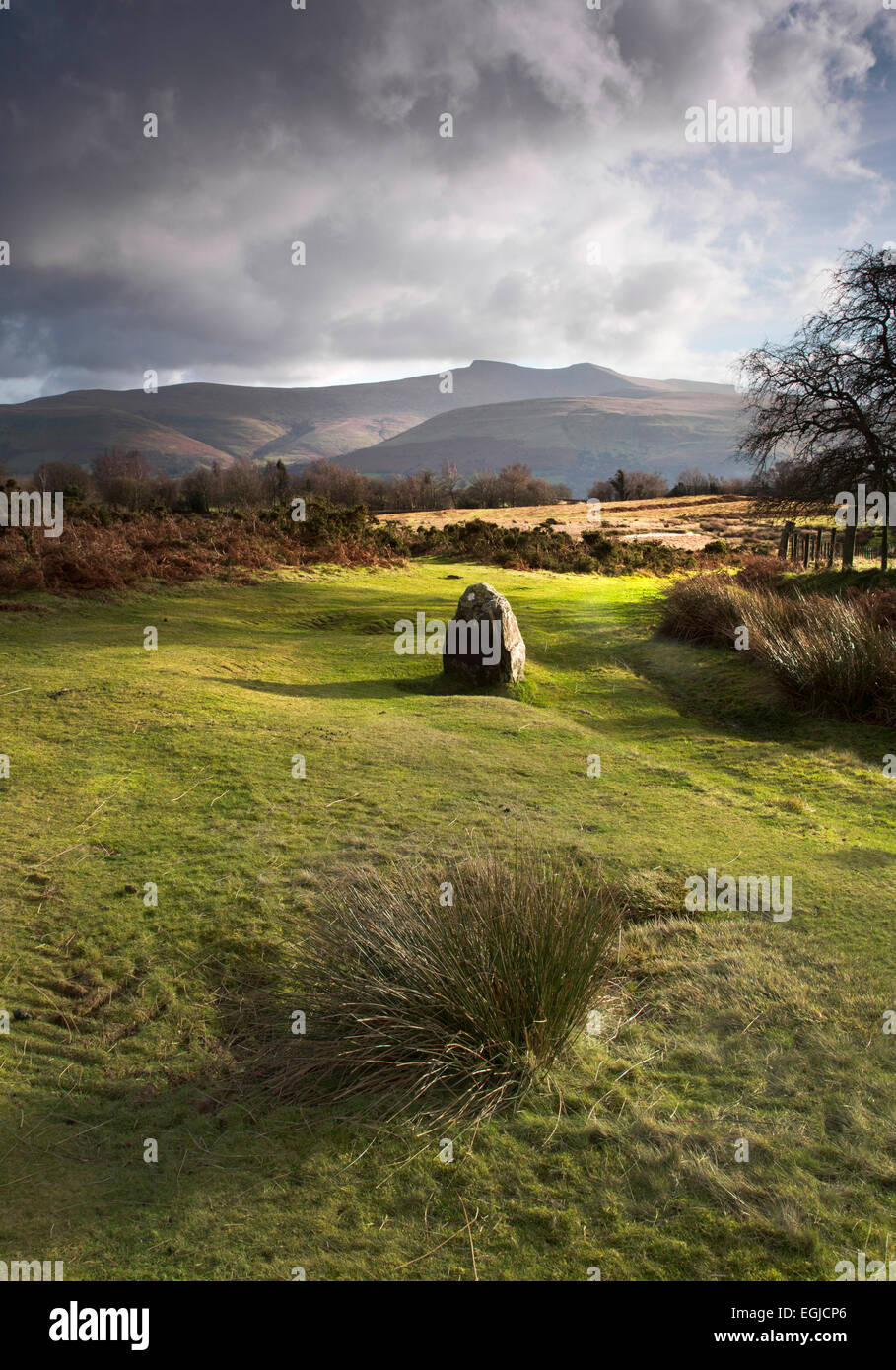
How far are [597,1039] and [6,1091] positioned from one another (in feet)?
7.53

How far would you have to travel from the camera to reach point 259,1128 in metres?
2.99

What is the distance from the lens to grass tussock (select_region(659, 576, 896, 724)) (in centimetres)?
958

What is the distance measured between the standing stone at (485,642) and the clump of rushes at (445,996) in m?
6.34

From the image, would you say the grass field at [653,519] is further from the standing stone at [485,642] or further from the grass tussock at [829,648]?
the standing stone at [485,642]

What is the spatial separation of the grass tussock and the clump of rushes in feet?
23.1

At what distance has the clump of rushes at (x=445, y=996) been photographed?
10.4 feet

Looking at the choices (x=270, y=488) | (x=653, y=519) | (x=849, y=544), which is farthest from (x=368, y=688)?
(x=653, y=519)

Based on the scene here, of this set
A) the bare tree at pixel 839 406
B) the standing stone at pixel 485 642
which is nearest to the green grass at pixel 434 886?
the standing stone at pixel 485 642

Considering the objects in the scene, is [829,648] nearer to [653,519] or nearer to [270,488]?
[270,488]

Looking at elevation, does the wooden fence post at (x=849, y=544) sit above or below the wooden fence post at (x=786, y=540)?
below

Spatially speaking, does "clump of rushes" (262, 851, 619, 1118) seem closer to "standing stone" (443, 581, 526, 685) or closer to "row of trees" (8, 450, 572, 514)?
"standing stone" (443, 581, 526, 685)

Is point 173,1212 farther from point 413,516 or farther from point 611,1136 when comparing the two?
point 413,516

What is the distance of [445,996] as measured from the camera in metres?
3.31

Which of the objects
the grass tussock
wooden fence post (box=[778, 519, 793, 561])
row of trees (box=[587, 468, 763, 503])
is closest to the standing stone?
the grass tussock
